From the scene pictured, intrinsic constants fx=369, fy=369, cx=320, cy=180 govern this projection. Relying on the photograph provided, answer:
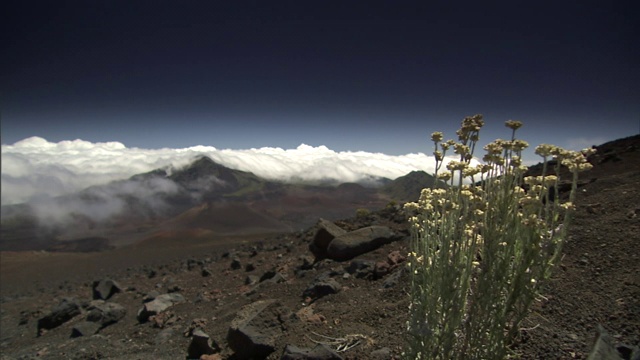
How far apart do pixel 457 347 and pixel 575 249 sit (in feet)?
10.1

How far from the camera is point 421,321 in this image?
2.43 meters

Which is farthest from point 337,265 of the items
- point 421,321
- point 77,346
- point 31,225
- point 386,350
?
point 31,225

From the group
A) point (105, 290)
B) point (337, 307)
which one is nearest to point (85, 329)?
point (105, 290)

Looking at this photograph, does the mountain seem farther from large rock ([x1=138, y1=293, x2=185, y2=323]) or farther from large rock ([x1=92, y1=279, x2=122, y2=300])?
large rock ([x1=138, y1=293, x2=185, y2=323])

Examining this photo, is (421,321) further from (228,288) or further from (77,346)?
(228,288)

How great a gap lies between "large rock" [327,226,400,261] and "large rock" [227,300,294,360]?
3331mm

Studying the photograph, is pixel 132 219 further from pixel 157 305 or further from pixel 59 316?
pixel 157 305

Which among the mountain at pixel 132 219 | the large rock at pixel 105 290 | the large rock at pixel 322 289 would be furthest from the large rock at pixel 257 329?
the mountain at pixel 132 219

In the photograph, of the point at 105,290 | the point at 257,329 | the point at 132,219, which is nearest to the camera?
the point at 257,329

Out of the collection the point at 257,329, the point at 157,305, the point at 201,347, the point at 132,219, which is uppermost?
the point at 257,329

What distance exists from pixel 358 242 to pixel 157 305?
187 inches

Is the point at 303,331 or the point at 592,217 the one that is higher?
the point at 592,217

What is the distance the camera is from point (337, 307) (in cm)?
521

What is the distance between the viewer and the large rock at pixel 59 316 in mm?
9320
